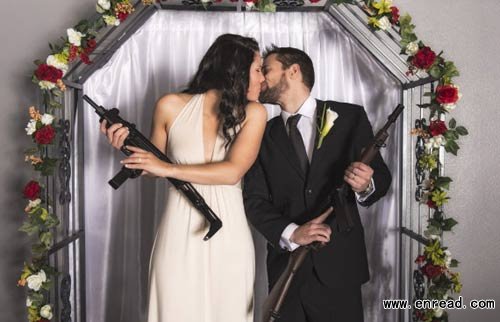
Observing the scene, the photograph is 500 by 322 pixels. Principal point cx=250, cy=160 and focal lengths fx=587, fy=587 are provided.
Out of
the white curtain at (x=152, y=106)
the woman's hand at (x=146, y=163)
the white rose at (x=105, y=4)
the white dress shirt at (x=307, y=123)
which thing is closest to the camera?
the woman's hand at (x=146, y=163)

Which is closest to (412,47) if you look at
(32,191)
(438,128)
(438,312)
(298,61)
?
(438,128)

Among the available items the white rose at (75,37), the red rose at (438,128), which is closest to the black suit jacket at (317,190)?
the red rose at (438,128)

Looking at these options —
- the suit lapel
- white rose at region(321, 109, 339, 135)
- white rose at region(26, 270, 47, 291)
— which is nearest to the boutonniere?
white rose at region(321, 109, 339, 135)

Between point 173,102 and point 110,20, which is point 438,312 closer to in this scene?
point 173,102

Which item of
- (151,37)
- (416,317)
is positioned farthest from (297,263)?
(151,37)

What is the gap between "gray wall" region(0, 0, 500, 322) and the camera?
13.5 ft

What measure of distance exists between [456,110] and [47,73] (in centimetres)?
278

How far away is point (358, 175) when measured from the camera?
256cm

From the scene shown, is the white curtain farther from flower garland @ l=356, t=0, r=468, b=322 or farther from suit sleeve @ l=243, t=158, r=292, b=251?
suit sleeve @ l=243, t=158, r=292, b=251

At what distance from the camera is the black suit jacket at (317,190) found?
278 centimetres

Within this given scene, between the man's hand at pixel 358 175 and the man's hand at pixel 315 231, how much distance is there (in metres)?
0.17

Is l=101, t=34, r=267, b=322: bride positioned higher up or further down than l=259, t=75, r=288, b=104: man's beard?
further down

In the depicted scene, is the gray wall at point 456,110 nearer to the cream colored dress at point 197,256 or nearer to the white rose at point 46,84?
the white rose at point 46,84

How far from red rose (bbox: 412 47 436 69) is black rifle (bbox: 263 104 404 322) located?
519mm
